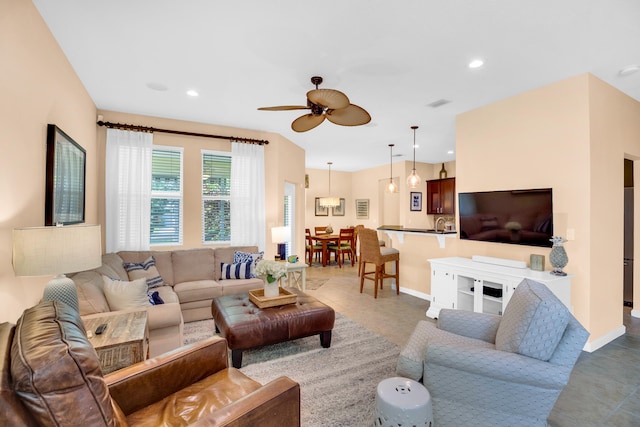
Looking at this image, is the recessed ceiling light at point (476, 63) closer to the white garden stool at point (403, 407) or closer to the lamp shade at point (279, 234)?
the white garden stool at point (403, 407)

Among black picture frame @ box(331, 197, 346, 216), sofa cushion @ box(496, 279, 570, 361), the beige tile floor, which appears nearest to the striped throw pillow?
the beige tile floor

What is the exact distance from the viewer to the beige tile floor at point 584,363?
6.68ft

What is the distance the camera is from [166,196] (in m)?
4.54

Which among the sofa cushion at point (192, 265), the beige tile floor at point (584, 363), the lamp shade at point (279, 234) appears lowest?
the beige tile floor at point (584, 363)

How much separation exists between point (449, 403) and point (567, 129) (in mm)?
2965

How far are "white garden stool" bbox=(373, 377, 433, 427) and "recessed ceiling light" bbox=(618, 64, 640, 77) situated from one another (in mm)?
3512

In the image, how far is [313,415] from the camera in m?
2.01

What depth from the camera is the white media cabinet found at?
2.96 meters

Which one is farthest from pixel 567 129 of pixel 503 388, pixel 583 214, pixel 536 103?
pixel 503 388

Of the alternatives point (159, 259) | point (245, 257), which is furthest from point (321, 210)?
point (159, 259)

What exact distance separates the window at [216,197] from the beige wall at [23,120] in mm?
2244

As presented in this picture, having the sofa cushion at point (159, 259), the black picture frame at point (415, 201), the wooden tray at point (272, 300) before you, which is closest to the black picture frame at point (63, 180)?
the sofa cushion at point (159, 259)

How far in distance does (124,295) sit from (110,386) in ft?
4.15

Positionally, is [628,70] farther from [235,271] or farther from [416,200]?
[416,200]
